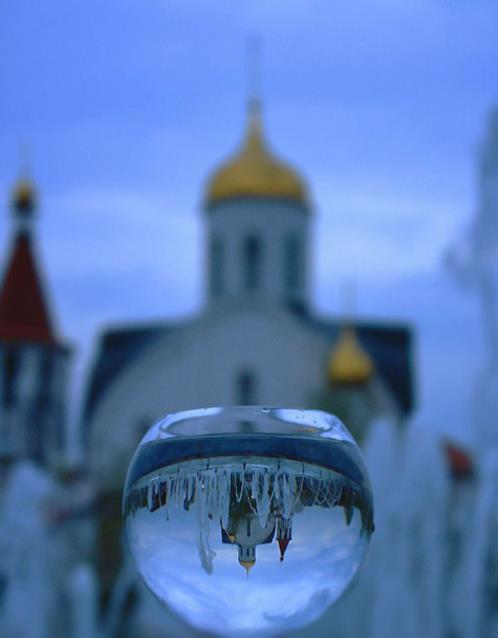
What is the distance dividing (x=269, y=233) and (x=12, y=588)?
1490 centimetres

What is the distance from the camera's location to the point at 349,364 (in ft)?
71.1

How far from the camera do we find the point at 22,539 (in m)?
8.72

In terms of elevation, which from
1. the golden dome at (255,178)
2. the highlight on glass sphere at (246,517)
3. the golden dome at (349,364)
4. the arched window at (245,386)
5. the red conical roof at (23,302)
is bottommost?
the arched window at (245,386)

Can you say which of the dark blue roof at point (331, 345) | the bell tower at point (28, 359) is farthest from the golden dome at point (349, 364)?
the bell tower at point (28, 359)

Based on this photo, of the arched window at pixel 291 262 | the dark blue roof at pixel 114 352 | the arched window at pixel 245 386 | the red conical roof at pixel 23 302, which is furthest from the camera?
the dark blue roof at pixel 114 352

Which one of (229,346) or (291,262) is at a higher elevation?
(291,262)

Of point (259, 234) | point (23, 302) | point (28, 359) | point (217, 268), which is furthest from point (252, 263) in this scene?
point (28, 359)

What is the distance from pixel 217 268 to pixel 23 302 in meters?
4.13

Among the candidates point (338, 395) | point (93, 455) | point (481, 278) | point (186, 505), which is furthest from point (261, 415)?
point (93, 455)

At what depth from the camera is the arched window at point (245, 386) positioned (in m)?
22.7

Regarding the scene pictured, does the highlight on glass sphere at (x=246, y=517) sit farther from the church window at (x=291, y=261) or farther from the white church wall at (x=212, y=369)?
the church window at (x=291, y=261)

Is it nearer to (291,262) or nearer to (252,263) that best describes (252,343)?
(252,263)

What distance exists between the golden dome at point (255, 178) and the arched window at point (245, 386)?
379 cm

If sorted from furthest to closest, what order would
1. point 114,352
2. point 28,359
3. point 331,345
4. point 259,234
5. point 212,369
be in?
point 114,352
point 259,234
point 212,369
point 331,345
point 28,359
